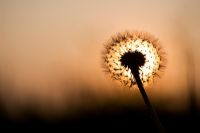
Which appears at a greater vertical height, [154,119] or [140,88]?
[140,88]

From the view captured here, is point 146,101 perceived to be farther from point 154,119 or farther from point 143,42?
point 143,42

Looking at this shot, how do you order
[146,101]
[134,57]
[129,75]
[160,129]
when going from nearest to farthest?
[160,129], [146,101], [134,57], [129,75]

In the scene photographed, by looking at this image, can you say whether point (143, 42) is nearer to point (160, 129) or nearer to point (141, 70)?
point (141, 70)

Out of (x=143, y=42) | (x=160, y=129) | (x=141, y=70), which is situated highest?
(x=143, y=42)

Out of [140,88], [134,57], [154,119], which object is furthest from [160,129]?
[134,57]

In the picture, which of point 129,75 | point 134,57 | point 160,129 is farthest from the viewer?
point 129,75

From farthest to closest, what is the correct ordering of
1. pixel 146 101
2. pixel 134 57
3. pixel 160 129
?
pixel 134 57 < pixel 146 101 < pixel 160 129

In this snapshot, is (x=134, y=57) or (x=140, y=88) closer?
(x=140, y=88)

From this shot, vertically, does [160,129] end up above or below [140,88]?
below

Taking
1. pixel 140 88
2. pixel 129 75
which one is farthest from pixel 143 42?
pixel 140 88
